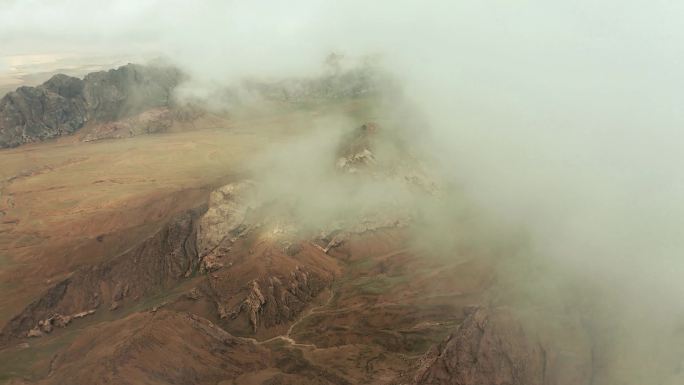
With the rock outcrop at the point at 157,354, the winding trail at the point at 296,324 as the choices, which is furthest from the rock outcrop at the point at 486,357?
the rock outcrop at the point at 157,354

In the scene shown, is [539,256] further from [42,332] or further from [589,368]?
[42,332]

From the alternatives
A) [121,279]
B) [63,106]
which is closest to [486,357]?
[121,279]

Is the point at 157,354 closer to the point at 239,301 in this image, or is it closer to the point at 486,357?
the point at 239,301

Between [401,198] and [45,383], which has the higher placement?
[401,198]

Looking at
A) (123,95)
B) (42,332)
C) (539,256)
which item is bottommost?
(42,332)

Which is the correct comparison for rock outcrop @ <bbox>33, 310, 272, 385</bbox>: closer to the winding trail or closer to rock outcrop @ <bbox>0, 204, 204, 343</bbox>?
the winding trail

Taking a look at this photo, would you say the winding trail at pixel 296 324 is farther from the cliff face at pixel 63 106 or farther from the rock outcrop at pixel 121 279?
the cliff face at pixel 63 106

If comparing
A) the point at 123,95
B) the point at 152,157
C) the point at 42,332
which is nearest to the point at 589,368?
the point at 42,332

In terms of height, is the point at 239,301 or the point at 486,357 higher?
the point at 486,357

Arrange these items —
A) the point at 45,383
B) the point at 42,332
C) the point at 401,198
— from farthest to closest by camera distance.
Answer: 1. the point at 401,198
2. the point at 42,332
3. the point at 45,383
